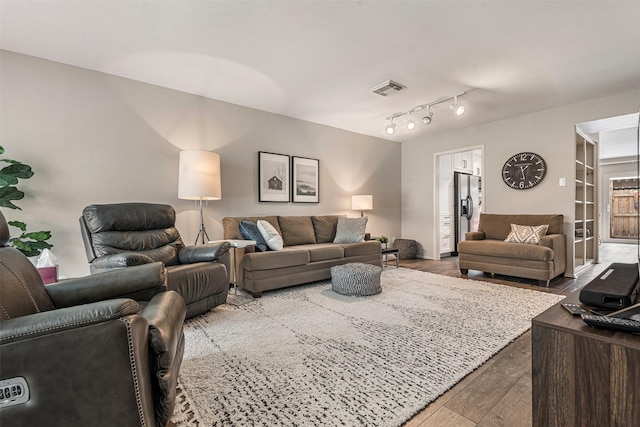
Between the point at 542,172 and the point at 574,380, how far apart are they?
4250 mm

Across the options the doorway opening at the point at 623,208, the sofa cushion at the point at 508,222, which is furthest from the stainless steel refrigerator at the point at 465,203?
the doorway opening at the point at 623,208

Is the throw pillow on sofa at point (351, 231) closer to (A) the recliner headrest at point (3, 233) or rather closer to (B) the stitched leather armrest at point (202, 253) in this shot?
(B) the stitched leather armrest at point (202, 253)

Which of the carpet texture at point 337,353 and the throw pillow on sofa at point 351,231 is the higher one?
the throw pillow on sofa at point 351,231

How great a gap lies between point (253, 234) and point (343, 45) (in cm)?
210

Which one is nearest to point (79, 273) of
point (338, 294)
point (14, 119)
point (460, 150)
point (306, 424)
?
point (14, 119)

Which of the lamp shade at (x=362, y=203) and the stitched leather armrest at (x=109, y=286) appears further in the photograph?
the lamp shade at (x=362, y=203)

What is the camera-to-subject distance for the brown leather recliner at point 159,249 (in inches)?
90.3

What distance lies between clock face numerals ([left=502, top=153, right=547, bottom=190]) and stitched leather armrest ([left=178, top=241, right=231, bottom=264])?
4.33m

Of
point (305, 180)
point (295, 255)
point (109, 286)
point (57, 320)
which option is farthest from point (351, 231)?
point (57, 320)

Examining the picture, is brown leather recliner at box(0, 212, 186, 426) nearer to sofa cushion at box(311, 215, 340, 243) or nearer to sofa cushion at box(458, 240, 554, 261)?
sofa cushion at box(311, 215, 340, 243)

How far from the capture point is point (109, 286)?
1.41 meters

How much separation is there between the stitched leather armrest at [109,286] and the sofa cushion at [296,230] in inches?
95.2

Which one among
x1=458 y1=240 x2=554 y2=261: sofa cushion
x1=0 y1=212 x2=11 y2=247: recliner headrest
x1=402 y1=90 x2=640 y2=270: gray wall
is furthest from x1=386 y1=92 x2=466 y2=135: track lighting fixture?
x1=0 y1=212 x2=11 y2=247: recliner headrest

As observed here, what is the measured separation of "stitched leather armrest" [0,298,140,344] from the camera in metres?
0.80
